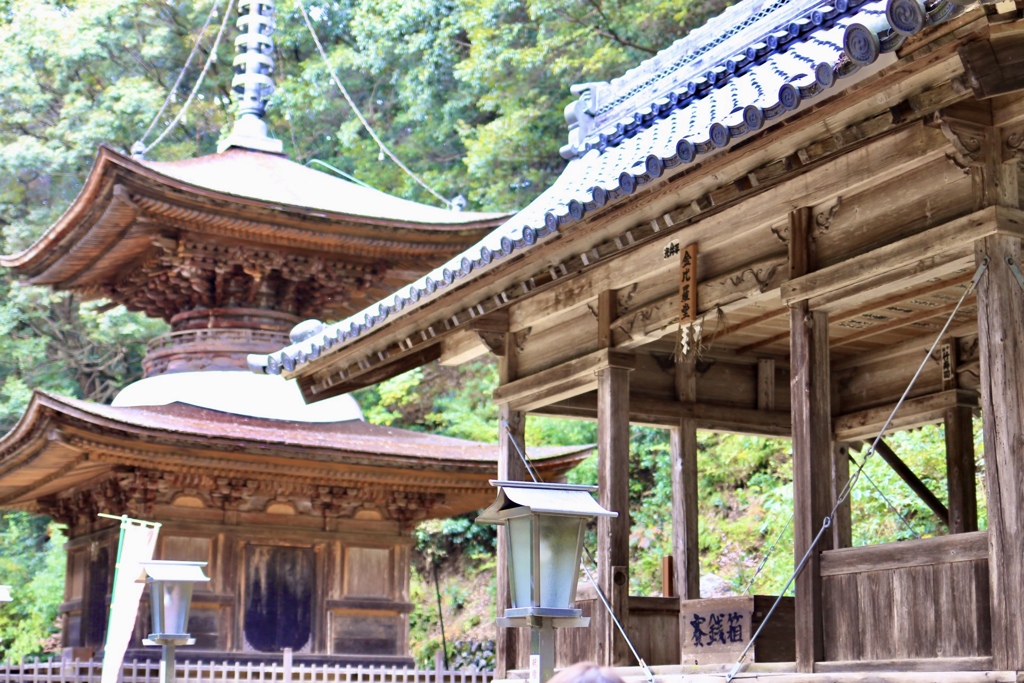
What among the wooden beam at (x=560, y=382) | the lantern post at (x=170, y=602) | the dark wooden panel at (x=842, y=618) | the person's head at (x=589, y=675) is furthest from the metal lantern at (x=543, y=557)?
the lantern post at (x=170, y=602)

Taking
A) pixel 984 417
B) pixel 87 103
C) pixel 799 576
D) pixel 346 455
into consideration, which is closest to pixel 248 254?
pixel 346 455

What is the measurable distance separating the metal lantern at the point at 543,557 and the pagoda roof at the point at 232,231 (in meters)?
8.79

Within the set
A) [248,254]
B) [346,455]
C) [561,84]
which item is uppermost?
[561,84]

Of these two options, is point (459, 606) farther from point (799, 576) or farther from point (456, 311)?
point (799, 576)

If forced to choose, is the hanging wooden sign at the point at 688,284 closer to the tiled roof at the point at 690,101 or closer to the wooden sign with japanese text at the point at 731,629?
the tiled roof at the point at 690,101

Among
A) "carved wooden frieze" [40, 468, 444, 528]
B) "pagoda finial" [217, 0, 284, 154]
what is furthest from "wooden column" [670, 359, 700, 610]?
"pagoda finial" [217, 0, 284, 154]

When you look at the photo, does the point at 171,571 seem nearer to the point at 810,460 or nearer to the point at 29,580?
the point at 810,460

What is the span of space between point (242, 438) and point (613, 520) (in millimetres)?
6117

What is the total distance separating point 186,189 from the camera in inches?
534

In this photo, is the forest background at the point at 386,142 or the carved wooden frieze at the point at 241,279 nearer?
the carved wooden frieze at the point at 241,279

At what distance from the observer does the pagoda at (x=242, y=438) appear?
1295 cm

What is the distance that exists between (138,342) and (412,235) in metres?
12.9

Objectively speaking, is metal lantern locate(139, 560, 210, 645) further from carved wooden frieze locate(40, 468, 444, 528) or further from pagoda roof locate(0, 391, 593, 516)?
carved wooden frieze locate(40, 468, 444, 528)

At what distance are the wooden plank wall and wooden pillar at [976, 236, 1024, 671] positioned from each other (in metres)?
0.20
